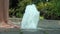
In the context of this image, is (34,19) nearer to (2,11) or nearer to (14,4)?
(2,11)

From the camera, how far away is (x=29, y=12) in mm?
8797

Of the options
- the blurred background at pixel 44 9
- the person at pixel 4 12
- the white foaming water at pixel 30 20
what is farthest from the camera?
→ the blurred background at pixel 44 9

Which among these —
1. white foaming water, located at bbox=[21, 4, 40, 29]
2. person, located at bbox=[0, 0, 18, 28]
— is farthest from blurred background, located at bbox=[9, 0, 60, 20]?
white foaming water, located at bbox=[21, 4, 40, 29]

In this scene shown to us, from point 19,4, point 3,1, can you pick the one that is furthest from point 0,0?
point 19,4

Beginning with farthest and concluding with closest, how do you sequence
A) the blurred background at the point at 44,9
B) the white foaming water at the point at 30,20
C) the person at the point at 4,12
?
the blurred background at the point at 44,9
the person at the point at 4,12
the white foaming water at the point at 30,20

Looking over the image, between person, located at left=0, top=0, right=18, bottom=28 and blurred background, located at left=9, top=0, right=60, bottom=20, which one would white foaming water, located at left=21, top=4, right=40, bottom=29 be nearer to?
person, located at left=0, top=0, right=18, bottom=28

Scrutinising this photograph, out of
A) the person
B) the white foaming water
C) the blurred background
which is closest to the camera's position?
the white foaming water

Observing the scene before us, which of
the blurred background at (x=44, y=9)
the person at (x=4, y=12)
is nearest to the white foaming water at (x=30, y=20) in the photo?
the person at (x=4, y=12)

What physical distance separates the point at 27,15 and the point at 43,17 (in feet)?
11.6

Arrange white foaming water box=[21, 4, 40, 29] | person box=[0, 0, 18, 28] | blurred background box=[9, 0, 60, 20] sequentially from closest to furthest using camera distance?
white foaming water box=[21, 4, 40, 29] → person box=[0, 0, 18, 28] → blurred background box=[9, 0, 60, 20]

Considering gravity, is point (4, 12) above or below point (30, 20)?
above

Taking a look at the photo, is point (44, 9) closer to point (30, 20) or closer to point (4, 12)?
point (4, 12)

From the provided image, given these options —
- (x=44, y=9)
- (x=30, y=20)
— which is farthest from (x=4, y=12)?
(x=44, y=9)

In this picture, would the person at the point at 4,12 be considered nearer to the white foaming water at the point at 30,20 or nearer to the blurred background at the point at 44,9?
the white foaming water at the point at 30,20
